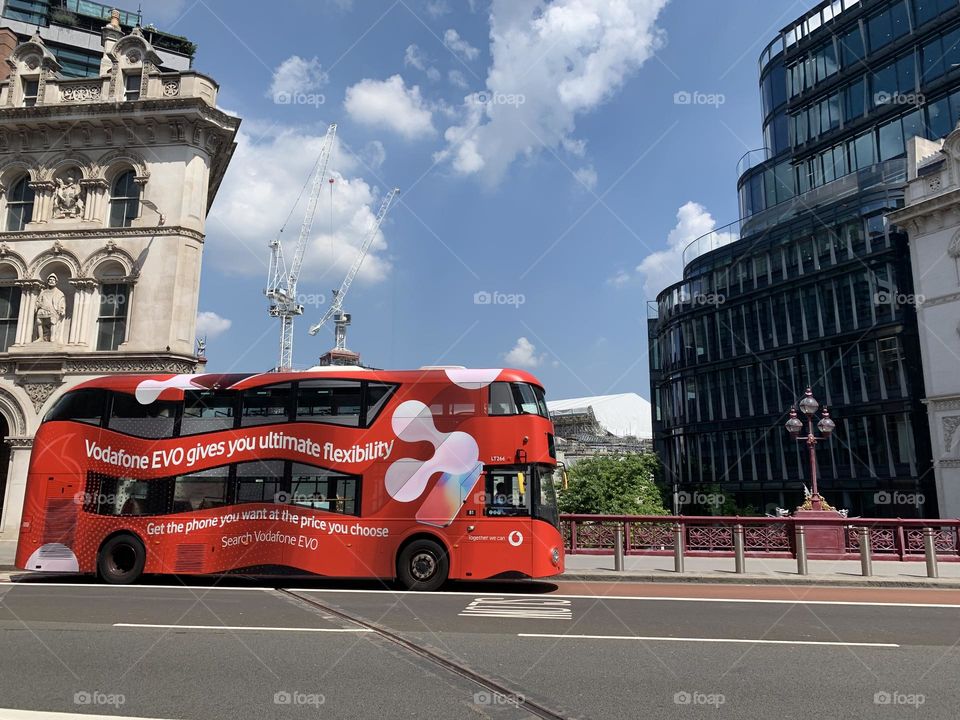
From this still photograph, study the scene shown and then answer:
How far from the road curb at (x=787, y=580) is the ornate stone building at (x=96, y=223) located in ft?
52.1

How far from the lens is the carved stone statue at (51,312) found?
23594 millimetres

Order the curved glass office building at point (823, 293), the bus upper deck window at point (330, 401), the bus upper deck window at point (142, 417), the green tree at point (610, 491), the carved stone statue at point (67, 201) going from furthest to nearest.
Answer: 1. the green tree at point (610, 491)
2. the curved glass office building at point (823, 293)
3. the carved stone statue at point (67, 201)
4. the bus upper deck window at point (142, 417)
5. the bus upper deck window at point (330, 401)

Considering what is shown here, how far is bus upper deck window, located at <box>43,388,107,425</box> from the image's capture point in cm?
1558

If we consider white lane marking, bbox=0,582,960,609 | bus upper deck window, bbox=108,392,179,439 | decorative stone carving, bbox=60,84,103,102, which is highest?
decorative stone carving, bbox=60,84,103,102

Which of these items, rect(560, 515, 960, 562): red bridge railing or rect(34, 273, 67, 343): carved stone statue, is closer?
rect(560, 515, 960, 562): red bridge railing

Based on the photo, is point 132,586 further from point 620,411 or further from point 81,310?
point 620,411

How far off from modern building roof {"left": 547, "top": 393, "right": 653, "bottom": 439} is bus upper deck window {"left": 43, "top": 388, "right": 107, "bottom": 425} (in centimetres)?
10119

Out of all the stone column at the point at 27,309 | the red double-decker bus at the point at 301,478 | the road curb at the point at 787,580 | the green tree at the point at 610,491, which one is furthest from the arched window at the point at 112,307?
the green tree at the point at 610,491

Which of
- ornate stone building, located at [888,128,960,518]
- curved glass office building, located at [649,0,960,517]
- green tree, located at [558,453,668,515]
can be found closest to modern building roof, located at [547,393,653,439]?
curved glass office building, located at [649,0,960,517]

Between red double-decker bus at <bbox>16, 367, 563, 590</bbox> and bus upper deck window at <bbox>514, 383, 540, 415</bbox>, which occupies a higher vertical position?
bus upper deck window at <bbox>514, 383, 540, 415</bbox>

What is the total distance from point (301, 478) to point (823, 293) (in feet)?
120

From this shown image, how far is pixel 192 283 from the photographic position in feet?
79.3

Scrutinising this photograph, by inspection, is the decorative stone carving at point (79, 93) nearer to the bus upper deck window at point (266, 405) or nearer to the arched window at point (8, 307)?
the arched window at point (8, 307)

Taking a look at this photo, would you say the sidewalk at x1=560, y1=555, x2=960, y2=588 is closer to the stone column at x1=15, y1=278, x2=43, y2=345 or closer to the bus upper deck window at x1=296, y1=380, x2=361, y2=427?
the bus upper deck window at x1=296, y1=380, x2=361, y2=427
